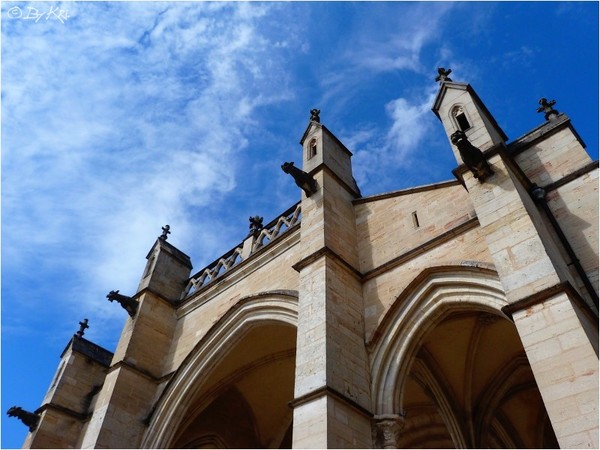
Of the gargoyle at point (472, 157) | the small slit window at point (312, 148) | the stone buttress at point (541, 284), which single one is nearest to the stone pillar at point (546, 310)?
the stone buttress at point (541, 284)

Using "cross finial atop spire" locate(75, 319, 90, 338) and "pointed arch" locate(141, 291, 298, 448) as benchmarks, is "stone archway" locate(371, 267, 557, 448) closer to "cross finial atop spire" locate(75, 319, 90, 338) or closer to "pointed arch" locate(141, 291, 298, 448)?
"pointed arch" locate(141, 291, 298, 448)

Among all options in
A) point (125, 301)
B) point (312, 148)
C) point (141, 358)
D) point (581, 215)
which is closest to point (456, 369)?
point (581, 215)

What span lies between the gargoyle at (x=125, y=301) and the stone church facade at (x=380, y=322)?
0.03 metres

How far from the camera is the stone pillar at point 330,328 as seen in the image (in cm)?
490

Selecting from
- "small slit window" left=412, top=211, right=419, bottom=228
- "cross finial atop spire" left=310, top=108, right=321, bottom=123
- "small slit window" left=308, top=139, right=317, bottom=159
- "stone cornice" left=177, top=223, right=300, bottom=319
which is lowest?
"small slit window" left=412, top=211, right=419, bottom=228

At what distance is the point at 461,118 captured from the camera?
22.5 feet

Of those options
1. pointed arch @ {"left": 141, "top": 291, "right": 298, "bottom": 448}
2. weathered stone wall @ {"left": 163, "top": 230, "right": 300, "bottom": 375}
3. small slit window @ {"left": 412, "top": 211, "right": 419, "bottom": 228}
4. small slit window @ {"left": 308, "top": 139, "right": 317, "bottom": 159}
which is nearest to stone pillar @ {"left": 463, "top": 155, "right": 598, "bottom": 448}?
small slit window @ {"left": 412, "top": 211, "right": 419, "bottom": 228}

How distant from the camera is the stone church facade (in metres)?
4.57

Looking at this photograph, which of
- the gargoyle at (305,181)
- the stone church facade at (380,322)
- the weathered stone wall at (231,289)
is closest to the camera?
the stone church facade at (380,322)

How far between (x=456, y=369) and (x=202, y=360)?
393cm

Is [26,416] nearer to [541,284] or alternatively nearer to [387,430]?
[387,430]

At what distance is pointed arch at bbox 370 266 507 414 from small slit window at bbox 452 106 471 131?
2.04 meters

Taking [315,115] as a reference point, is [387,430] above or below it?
below

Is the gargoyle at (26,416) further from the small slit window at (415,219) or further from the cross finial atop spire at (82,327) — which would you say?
the small slit window at (415,219)
